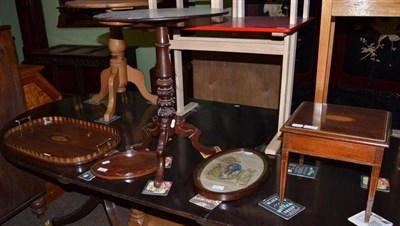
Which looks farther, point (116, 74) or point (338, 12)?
point (116, 74)

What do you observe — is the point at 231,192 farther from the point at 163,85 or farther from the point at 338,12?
the point at 338,12

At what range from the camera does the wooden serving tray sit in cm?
137

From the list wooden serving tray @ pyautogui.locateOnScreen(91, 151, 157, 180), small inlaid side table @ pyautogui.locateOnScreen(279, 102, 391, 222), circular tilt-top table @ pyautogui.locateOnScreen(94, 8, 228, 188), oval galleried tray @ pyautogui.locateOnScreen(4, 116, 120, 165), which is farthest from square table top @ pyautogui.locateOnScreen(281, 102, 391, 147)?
oval galleried tray @ pyautogui.locateOnScreen(4, 116, 120, 165)

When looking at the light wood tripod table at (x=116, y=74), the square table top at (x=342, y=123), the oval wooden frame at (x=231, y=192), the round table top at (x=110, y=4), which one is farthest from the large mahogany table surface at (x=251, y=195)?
the round table top at (x=110, y=4)

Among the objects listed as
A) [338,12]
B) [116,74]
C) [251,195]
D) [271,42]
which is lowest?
[251,195]

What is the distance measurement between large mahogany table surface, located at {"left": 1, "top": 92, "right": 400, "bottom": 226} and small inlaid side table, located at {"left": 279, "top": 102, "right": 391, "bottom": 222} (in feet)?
0.33

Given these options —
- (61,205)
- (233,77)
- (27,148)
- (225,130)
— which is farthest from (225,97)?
(27,148)

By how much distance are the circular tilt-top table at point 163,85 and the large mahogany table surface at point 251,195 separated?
8 cm

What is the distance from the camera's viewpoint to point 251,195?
4.00ft

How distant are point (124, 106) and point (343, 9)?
4.44 ft

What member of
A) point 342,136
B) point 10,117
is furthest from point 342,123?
point 10,117

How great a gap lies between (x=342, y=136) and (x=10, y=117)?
166 centimetres

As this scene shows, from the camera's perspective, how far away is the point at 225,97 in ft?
9.50

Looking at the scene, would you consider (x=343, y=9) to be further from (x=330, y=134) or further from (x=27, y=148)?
(x=27, y=148)
